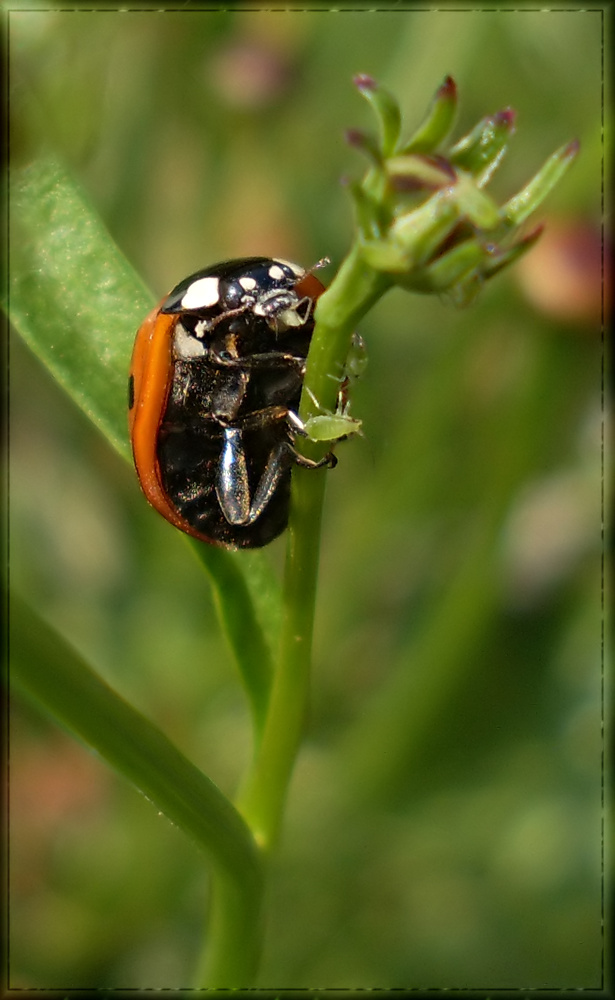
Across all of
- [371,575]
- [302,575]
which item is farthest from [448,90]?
[371,575]

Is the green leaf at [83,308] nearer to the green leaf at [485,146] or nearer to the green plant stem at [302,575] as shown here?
the green plant stem at [302,575]

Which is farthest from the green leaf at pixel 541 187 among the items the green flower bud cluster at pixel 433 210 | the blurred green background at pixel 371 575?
the blurred green background at pixel 371 575

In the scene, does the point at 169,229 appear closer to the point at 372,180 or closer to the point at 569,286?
the point at 569,286

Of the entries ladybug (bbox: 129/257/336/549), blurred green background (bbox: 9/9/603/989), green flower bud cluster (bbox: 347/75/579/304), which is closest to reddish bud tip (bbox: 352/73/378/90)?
green flower bud cluster (bbox: 347/75/579/304)

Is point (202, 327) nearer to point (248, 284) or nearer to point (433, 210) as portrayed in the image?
point (248, 284)

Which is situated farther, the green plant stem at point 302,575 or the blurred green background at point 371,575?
the blurred green background at point 371,575

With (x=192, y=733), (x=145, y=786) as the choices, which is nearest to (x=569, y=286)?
(x=192, y=733)
